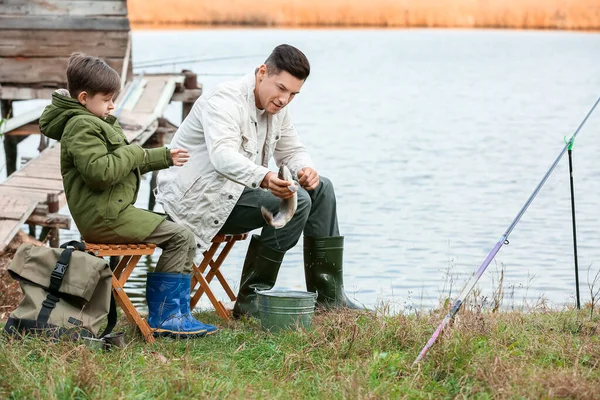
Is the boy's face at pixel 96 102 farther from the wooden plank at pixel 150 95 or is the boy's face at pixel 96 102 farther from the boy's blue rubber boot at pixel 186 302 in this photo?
the wooden plank at pixel 150 95

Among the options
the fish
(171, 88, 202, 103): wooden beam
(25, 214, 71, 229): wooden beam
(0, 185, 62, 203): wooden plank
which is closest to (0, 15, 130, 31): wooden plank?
(171, 88, 202, 103): wooden beam

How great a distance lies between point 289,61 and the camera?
514cm

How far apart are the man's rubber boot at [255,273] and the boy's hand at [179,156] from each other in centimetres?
76

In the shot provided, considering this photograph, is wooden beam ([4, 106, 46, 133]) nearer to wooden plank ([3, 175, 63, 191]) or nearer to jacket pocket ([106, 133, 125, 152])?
wooden plank ([3, 175, 63, 191])

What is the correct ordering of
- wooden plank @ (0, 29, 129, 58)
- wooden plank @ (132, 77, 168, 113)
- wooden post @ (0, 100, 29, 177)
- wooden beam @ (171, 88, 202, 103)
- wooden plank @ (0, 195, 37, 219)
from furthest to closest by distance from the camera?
A: 1. wooden post @ (0, 100, 29, 177)
2. wooden beam @ (171, 88, 202, 103)
3. wooden plank @ (0, 29, 129, 58)
4. wooden plank @ (132, 77, 168, 113)
5. wooden plank @ (0, 195, 37, 219)

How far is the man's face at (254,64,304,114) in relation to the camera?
205 inches

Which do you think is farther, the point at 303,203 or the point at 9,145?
the point at 9,145

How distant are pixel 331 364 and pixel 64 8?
8953 millimetres

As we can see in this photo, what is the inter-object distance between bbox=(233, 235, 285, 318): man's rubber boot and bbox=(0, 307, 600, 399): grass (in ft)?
1.50

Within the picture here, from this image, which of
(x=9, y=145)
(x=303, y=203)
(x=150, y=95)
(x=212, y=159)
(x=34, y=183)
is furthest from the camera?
(x=9, y=145)

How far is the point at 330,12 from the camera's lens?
81.7 metres

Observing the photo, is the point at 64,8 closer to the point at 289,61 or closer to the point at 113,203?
the point at 289,61

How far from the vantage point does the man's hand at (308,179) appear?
5375 mm

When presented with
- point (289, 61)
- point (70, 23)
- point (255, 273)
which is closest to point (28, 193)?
point (255, 273)
